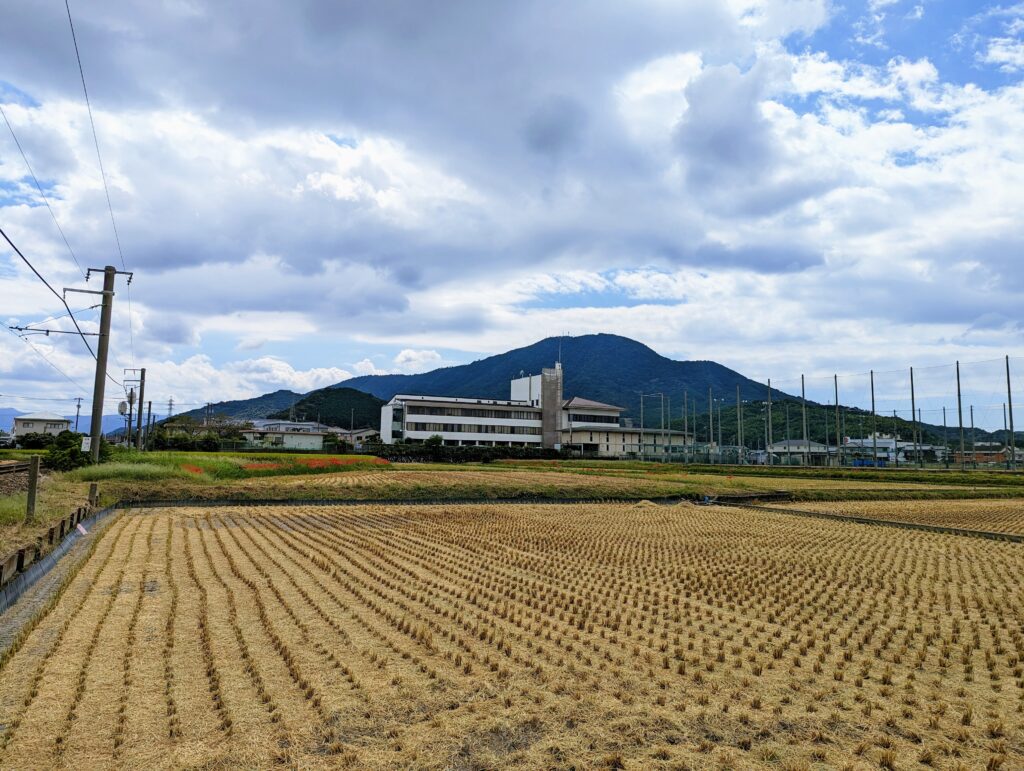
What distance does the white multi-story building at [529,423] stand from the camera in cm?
7456

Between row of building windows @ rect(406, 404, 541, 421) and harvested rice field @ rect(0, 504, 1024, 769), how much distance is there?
205 ft

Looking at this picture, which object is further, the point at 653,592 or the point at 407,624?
the point at 653,592

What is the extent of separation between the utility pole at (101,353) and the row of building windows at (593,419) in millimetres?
60977

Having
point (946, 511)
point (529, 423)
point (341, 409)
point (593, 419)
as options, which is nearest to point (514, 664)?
point (946, 511)

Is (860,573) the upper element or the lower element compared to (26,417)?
lower

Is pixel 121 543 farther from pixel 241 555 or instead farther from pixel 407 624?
pixel 407 624

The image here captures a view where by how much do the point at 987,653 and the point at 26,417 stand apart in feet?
342

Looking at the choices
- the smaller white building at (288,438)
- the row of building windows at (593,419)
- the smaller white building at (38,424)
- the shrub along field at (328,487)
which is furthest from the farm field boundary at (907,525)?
the smaller white building at (38,424)

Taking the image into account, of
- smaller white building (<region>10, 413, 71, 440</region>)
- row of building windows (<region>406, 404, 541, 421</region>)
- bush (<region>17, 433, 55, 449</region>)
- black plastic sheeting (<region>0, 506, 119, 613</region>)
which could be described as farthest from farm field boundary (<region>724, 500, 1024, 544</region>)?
smaller white building (<region>10, 413, 71, 440</region>)

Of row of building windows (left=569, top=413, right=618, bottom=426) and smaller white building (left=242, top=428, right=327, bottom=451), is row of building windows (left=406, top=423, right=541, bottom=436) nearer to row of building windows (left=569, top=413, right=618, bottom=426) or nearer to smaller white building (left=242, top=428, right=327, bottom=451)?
row of building windows (left=569, top=413, right=618, bottom=426)

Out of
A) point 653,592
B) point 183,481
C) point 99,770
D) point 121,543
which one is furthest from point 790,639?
point 183,481

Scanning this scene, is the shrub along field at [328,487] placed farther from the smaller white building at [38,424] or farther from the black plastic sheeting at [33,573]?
the smaller white building at [38,424]

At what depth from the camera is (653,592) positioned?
29.9 feet

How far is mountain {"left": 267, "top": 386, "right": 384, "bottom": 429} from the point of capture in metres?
134
